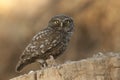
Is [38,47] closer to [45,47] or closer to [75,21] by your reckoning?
[45,47]

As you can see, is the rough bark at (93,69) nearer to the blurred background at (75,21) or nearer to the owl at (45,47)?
the owl at (45,47)

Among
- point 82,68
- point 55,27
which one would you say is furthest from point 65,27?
point 82,68

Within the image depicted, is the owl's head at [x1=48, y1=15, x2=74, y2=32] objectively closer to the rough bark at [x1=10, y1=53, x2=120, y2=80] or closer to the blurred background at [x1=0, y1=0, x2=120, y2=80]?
the rough bark at [x1=10, y1=53, x2=120, y2=80]

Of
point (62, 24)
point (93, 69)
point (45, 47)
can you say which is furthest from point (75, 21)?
point (93, 69)

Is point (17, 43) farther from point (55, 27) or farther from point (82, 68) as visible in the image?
point (82, 68)

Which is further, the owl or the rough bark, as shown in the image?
the owl

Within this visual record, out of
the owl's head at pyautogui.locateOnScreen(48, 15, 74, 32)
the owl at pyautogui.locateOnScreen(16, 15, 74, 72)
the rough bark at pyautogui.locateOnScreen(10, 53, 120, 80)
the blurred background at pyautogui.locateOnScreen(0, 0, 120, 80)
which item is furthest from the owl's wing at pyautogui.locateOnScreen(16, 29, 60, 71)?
the blurred background at pyautogui.locateOnScreen(0, 0, 120, 80)

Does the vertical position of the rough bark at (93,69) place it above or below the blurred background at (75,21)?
below

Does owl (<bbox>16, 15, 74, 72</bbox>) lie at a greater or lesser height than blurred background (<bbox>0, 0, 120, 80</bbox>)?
lesser

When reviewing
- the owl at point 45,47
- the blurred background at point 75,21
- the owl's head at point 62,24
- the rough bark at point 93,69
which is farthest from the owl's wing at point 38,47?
the blurred background at point 75,21
